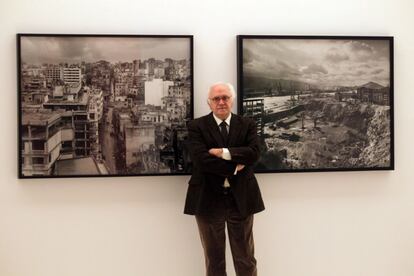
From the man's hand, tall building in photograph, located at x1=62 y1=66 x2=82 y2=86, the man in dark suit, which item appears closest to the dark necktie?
the man in dark suit

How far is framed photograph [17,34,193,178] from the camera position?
328 centimetres

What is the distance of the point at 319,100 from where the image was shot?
3.50m

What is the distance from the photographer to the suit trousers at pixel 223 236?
9.93 ft

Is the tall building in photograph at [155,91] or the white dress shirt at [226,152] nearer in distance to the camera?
the white dress shirt at [226,152]

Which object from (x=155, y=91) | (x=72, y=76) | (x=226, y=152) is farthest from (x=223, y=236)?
(x=72, y=76)

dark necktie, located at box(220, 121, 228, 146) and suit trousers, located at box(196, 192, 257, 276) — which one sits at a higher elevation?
dark necktie, located at box(220, 121, 228, 146)

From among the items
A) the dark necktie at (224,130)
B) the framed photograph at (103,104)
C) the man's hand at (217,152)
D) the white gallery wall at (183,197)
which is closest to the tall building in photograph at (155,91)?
the framed photograph at (103,104)

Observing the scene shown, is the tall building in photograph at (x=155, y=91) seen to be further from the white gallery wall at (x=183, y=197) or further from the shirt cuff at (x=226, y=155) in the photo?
the shirt cuff at (x=226, y=155)

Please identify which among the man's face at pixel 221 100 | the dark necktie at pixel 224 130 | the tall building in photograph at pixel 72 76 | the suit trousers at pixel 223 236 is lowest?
the suit trousers at pixel 223 236

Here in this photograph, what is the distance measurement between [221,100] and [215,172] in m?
0.49

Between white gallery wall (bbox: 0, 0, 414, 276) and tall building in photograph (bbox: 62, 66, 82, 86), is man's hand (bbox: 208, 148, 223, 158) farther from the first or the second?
tall building in photograph (bbox: 62, 66, 82, 86)

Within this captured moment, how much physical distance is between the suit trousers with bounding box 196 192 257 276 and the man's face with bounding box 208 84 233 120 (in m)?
0.54

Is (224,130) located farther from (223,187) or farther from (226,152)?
(223,187)
